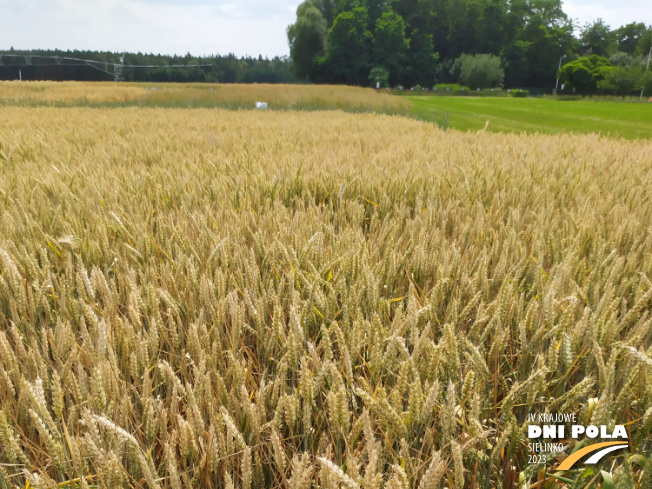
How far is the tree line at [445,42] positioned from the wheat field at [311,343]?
53664 mm

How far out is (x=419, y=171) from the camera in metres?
2.58

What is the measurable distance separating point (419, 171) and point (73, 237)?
1.98m

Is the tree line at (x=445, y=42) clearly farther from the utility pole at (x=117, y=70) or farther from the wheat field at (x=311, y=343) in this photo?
the wheat field at (x=311, y=343)

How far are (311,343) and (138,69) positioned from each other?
84221mm

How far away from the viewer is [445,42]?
74625mm

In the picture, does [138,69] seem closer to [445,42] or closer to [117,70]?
[117,70]

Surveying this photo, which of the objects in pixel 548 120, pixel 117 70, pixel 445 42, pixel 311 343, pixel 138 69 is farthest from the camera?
pixel 445 42

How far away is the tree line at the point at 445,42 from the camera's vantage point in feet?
179

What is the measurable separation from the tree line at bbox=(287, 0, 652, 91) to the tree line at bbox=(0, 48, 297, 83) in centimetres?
1159

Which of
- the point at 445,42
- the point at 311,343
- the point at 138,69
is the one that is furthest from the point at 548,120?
the point at 138,69

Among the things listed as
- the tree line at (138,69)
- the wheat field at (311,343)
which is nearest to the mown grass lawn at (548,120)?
the wheat field at (311,343)

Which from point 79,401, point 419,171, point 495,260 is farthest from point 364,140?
point 79,401

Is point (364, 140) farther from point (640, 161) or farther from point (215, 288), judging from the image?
point (215, 288)

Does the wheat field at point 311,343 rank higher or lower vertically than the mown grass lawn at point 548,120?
lower
